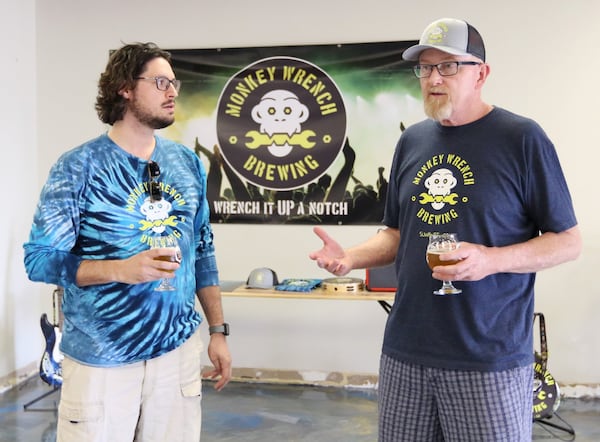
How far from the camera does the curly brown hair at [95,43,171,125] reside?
2119mm

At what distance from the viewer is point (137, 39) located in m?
5.17

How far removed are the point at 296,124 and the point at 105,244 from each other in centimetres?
314

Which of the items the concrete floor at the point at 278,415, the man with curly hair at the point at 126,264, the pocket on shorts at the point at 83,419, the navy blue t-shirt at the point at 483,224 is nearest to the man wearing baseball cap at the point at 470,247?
the navy blue t-shirt at the point at 483,224

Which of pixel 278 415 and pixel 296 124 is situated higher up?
pixel 296 124

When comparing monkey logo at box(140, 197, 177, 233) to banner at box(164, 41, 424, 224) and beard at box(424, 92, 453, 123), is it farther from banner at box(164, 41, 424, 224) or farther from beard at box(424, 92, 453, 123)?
banner at box(164, 41, 424, 224)

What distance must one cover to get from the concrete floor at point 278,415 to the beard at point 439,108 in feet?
8.46

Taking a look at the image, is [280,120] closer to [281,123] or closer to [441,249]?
[281,123]

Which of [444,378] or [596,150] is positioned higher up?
[596,150]

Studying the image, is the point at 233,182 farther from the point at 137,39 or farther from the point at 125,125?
the point at 125,125

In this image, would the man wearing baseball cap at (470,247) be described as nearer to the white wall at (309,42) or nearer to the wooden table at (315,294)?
the wooden table at (315,294)

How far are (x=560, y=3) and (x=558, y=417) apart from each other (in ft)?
9.54

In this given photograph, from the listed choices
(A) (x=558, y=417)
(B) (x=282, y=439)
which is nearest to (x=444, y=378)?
(B) (x=282, y=439)

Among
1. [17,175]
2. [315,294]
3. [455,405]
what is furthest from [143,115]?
[17,175]

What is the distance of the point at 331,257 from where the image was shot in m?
1.99
